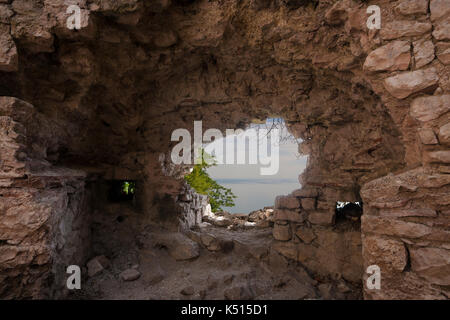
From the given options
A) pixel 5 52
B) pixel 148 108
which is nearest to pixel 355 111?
pixel 148 108

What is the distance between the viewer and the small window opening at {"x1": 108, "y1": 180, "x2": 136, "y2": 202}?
4383mm

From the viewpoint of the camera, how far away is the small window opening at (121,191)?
438 cm

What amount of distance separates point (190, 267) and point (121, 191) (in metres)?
2.07

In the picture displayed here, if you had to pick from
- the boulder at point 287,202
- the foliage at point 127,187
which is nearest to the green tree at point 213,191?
the foliage at point 127,187

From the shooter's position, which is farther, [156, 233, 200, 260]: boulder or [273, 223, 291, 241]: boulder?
[156, 233, 200, 260]: boulder

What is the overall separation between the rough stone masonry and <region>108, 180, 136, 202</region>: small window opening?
0.44m

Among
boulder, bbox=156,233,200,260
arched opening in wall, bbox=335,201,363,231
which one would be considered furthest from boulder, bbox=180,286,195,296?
arched opening in wall, bbox=335,201,363,231

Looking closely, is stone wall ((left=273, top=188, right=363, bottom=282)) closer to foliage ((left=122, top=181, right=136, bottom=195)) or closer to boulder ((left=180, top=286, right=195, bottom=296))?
boulder ((left=180, top=286, right=195, bottom=296))

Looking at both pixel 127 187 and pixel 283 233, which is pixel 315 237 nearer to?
pixel 283 233

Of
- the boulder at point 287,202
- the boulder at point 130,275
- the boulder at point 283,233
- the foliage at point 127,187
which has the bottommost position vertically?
the boulder at point 130,275

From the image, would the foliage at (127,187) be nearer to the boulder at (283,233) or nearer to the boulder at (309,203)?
the boulder at (283,233)

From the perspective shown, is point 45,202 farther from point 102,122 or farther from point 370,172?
point 370,172

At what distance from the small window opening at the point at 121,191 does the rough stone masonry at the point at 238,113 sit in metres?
0.44

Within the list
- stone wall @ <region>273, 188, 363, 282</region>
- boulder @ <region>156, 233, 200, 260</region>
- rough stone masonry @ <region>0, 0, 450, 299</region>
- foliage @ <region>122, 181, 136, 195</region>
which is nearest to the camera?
rough stone masonry @ <region>0, 0, 450, 299</region>
